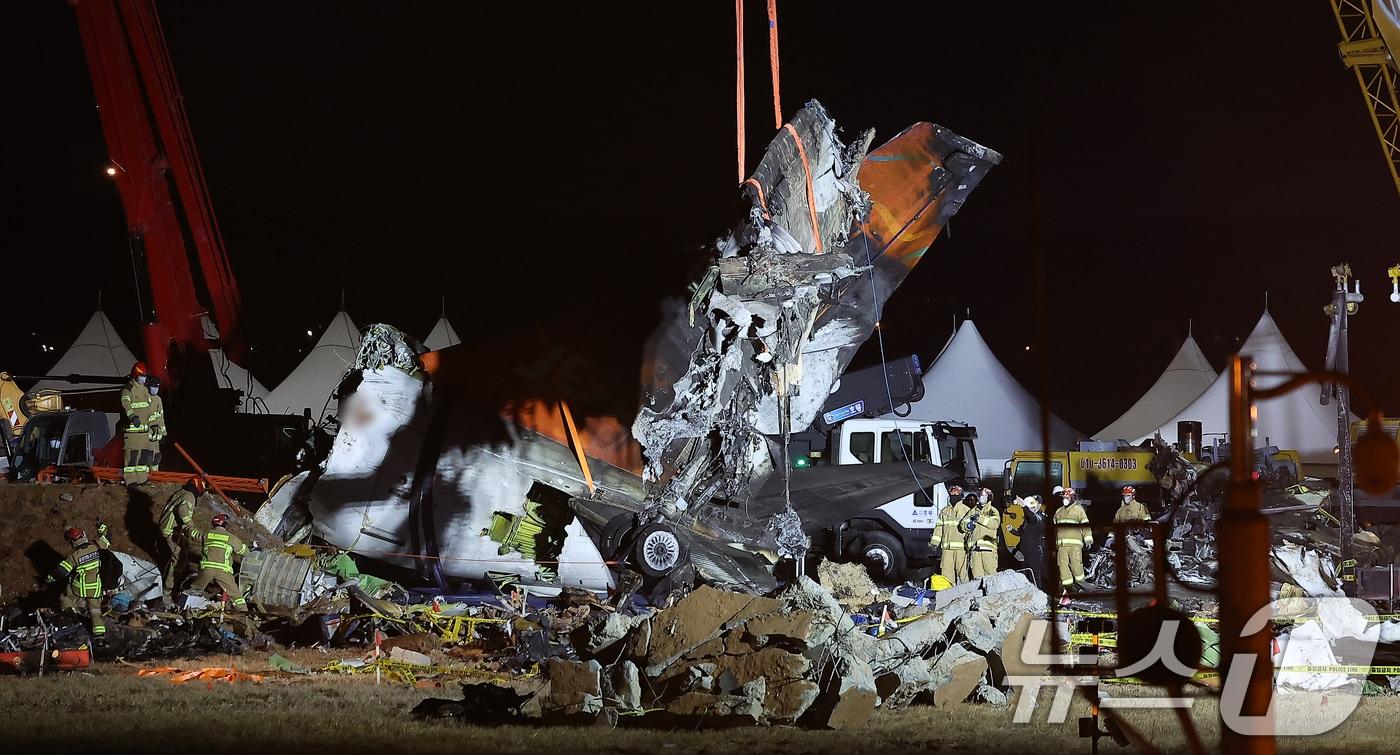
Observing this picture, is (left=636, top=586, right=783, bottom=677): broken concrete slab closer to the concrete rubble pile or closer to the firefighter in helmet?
the concrete rubble pile

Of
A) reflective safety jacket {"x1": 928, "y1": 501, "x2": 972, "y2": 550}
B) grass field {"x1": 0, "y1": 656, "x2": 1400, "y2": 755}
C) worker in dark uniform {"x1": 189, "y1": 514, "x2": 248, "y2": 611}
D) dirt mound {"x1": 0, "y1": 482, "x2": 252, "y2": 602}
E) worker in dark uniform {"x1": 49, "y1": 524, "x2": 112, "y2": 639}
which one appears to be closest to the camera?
grass field {"x1": 0, "y1": 656, "x2": 1400, "y2": 755}

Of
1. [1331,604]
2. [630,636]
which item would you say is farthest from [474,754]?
[1331,604]

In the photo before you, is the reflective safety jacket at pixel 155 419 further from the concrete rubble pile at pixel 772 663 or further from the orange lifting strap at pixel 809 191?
the orange lifting strap at pixel 809 191

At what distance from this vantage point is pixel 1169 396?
90.1 ft

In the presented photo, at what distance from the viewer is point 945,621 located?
358 inches

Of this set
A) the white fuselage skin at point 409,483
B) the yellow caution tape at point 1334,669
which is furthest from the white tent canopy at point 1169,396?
the yellow caution tape at point 1334,669

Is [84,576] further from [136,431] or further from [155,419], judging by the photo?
[155,419]

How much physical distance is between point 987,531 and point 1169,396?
1513cm

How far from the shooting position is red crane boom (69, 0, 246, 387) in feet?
54.1

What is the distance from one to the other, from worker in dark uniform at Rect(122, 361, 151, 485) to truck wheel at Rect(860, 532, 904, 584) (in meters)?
9.19

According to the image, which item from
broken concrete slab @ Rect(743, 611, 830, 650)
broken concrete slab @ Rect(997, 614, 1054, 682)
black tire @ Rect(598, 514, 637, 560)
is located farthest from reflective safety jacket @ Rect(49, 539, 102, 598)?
broken concrete slab @ Rect(997, 614, 1054, 682)

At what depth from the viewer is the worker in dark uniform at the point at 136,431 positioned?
44.7ft

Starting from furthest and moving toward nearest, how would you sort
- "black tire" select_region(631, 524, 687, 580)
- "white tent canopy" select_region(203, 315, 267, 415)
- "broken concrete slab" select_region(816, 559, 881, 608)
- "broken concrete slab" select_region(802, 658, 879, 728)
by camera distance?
"white tent canopy" select_region(203, 315, 267, 415), "broken concrete slab" select_region(816, 559, 881, 608), "black tire" select_region(631, 524, 687, 580), "broken concrete slab" select_region(802, 658, 879, 728)

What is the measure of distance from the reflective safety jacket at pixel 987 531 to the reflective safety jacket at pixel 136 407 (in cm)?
1026
